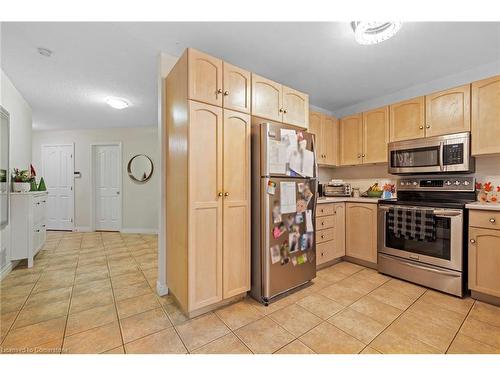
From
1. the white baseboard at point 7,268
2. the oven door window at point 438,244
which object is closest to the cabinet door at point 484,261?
the oven door window at point 438,244

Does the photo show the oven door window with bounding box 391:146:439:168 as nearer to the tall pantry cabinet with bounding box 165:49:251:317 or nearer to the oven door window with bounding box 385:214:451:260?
the oven door window with bounding box 385:214:451:260

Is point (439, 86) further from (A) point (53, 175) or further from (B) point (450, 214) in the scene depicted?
(A) point (53, 175)

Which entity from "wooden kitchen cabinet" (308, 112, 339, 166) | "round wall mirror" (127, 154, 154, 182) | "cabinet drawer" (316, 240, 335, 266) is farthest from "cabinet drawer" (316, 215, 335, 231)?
"round wall mirror" (127, 154, 154, 182)

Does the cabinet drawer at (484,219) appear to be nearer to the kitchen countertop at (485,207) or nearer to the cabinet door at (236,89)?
the kitchen countertop at (485,207)

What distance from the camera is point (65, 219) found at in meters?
5.14

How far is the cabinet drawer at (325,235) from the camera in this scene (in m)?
2.68

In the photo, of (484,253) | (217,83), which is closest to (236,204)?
(217,83)

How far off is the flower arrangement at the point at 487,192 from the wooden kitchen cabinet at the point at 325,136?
1.62 metres

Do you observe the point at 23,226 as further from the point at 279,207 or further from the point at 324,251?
the point at 324,251

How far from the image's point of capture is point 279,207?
1.96m

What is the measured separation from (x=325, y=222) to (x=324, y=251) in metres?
0.36

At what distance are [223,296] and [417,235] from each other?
2.09 meters

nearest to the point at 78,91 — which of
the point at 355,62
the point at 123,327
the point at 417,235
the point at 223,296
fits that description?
the point at 123,327
